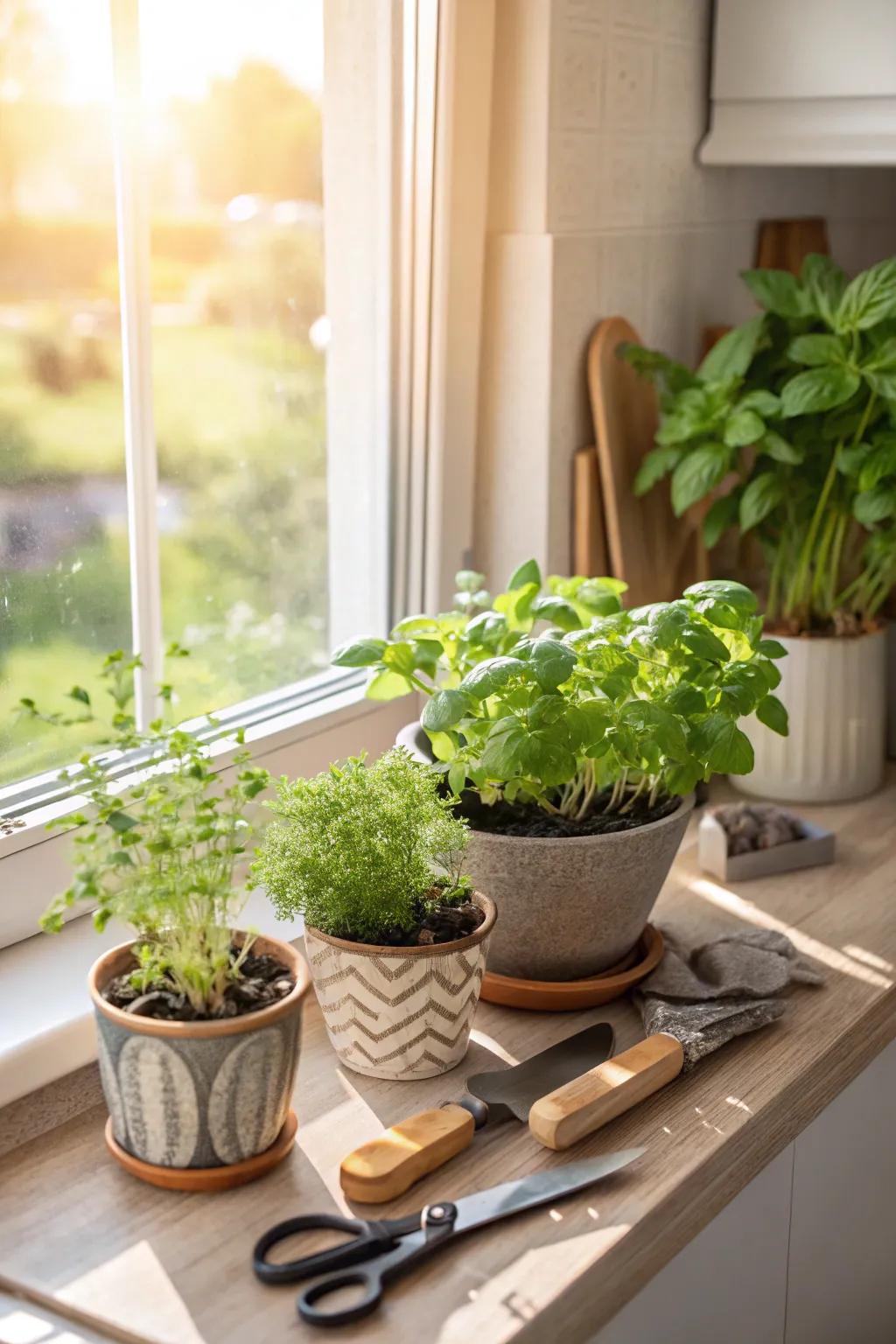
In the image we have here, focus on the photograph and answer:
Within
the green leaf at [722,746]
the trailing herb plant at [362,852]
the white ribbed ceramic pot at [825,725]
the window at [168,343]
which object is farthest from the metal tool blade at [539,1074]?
the white ribbed ceramic pot at [825,725]

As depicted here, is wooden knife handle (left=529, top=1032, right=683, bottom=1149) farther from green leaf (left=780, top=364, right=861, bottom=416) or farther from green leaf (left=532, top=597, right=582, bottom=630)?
green leaf (left=780, top=364, right=861, bottom=416)

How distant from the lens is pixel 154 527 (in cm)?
119

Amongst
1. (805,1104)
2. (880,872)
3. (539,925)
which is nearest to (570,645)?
(539,925)

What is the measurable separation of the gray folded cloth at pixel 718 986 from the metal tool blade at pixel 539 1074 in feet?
0.15

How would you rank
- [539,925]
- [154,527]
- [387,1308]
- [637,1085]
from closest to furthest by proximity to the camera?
[387,1308] → [637,1085] → [539,925] → [154,527]

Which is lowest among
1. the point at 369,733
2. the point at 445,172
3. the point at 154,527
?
the point at 369,733

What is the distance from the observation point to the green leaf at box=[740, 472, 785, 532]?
1.41m

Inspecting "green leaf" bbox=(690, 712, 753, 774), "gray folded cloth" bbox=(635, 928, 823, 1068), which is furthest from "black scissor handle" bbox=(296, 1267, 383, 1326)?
"green leaf" bbox=(690, 712, 753, 774)

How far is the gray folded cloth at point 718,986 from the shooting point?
104 centimetres

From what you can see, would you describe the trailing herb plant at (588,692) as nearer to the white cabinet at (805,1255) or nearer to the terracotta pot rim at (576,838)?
the terracotta pot rim at (576,838)

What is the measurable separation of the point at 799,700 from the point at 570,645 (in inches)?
20.7

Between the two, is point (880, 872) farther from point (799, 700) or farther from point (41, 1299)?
point (41, 1299)

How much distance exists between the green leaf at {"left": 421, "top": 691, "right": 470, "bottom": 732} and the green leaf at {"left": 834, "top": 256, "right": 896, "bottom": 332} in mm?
619

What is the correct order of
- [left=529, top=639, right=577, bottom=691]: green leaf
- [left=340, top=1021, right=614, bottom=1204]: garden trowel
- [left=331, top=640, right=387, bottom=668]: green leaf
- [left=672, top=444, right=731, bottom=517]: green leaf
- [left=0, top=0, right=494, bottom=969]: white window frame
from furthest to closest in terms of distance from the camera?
1. [left=672, top=444, right=731, bottom=517]: green leaf
2. [left=0, top=0, right=494, bottom=969]: white window frame
3. [left=331, top=640, right=387, bottom=668]: green leaf
4. [left=529, top=639, right=577, bottom=691]: green leaf
5. [left=340, top=1021, right=614, bottom=1204]: garden trowel
